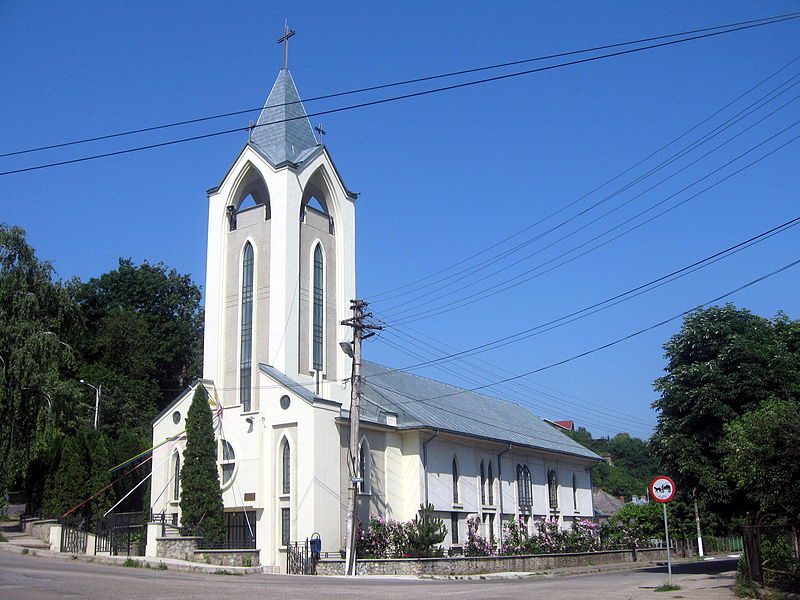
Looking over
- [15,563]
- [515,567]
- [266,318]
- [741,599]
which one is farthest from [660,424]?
[15,563]

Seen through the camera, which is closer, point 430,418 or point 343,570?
point 343,570

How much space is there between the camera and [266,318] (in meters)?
35.6

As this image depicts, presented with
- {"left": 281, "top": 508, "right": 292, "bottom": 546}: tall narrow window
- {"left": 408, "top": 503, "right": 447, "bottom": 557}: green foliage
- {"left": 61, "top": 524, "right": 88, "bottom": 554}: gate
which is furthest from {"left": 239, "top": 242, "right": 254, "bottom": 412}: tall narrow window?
{"left": 408, "top": 503, "right": 447, "bottom": 557}: green foliage

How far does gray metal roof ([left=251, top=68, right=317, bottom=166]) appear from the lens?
123 ft

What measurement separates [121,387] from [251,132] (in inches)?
1030

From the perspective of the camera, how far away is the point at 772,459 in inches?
728

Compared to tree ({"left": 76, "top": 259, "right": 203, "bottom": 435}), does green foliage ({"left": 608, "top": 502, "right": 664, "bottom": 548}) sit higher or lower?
lower

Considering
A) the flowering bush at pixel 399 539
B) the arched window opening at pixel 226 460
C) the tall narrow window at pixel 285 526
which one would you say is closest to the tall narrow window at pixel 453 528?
the flowering bush at pixel 399 539

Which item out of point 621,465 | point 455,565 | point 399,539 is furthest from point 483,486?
point 621,465

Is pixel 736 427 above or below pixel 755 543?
above

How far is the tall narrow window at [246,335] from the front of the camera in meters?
35.0

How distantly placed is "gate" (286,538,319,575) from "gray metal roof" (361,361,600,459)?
7232 millimetres

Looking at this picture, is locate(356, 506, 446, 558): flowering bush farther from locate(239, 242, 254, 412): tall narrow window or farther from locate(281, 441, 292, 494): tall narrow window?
locate(239, 242, 254, 412): tall narrow window

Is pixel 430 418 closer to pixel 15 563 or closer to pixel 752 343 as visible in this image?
pixel 752 343
